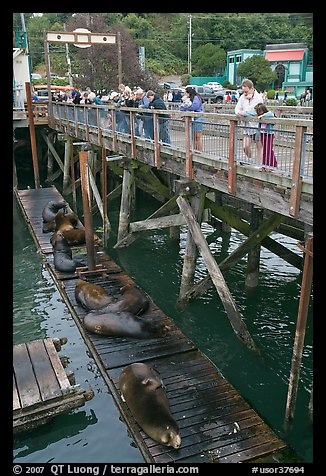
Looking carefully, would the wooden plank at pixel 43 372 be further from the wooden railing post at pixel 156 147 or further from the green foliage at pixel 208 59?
the green foliage at pixel 208 59

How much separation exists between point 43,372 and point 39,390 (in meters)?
0.42

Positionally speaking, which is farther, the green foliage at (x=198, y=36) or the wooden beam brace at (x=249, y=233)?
the green foliage at (x=198, y=36)

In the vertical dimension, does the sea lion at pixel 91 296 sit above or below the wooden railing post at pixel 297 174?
below

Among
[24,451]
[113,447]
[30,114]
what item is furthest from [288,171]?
[30,114]

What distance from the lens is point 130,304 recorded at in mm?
8953

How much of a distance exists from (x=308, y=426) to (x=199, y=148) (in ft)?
16.7

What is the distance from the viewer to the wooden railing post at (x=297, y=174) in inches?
230

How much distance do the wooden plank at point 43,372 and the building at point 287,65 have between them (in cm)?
4455

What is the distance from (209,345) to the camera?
895 cm

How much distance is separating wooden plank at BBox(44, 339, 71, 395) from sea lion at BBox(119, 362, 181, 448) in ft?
2.71

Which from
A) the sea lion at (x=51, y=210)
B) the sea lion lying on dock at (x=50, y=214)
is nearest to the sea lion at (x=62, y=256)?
the sea lion lying on dock at (x=50, y=214)

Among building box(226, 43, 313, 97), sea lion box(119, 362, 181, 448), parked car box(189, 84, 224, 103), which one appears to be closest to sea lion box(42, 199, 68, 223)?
sea lion box(119, 362, 181, 448)
